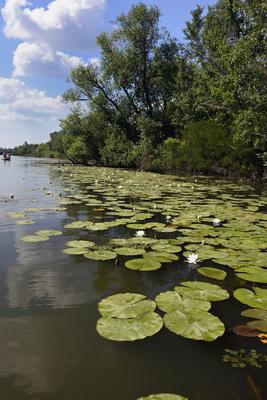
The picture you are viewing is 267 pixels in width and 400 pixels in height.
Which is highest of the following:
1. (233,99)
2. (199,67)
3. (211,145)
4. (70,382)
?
(199,67)

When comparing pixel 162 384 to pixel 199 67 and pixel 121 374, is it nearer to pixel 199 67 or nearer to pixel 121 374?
pixel 121 374

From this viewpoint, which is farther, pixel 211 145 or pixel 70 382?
pixel 211 145

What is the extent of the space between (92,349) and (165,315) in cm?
56

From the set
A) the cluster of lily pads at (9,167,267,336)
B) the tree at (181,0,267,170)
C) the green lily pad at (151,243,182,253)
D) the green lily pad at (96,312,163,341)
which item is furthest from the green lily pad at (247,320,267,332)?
the tree at (181,0,267,170)

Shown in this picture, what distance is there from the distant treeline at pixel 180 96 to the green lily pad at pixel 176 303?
11290 millimetres

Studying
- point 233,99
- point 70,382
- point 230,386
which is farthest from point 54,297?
point 233,99

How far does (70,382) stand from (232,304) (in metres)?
1.43

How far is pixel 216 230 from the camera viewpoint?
4.93 metres

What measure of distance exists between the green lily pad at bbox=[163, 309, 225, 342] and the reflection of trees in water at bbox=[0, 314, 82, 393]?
0.62 meters

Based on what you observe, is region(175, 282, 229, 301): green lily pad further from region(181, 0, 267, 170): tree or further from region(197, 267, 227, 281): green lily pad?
region(181, 0, 267, 170): tree

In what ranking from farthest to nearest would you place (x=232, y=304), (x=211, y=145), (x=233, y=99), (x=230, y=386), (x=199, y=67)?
1. (x=199, y=67)
2. (x=211, y=145)
3. (x=233, y=99)
4. (x=232, y=304)
5. (x=230, y=386)

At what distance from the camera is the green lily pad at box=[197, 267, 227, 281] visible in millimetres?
3104

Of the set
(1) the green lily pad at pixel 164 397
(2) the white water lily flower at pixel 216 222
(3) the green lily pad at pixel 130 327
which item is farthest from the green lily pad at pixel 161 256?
(1) the green lily pad at pixel 164 397

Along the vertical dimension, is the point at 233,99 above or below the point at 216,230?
above
